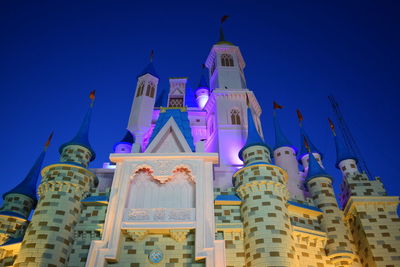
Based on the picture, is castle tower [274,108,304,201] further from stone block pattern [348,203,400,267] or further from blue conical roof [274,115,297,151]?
stone block pattern [348,203,400,267]

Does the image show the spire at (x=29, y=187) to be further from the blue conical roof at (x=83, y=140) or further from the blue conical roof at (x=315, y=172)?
the blue conical roof at (x=315, y=172)

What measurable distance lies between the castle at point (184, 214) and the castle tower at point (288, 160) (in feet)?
11.0

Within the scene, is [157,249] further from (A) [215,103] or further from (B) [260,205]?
(A) [215,103]

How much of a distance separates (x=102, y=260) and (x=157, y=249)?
3.01 m

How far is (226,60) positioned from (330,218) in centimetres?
2589

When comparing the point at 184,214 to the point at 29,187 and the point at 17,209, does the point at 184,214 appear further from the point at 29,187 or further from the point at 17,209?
the point at 29,187

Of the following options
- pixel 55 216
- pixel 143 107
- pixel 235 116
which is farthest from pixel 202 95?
pixel 55 216

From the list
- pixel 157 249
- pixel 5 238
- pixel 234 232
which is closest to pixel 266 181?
pixel 234 232

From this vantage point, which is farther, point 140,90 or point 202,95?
point 202,95

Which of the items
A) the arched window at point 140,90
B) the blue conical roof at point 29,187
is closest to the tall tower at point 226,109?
the arched window at point 140,90

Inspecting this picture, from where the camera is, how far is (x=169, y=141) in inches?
909

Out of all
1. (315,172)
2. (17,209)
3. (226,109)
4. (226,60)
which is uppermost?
(226,60)

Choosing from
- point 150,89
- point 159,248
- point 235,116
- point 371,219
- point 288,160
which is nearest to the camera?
point 159,248

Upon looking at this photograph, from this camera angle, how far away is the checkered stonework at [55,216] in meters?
18.2
